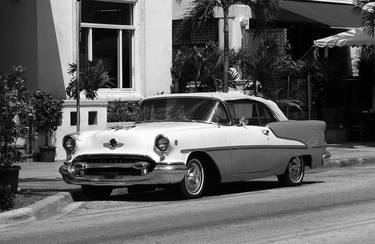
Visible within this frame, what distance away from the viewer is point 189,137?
1108 cm

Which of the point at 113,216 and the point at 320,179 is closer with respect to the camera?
the point at 113,216

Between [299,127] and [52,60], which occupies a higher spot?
[52,60]

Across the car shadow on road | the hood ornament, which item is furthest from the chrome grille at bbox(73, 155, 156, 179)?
the car shadow on road

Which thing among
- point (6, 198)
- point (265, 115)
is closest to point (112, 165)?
point (6, 198)

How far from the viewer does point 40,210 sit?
10.2 metres

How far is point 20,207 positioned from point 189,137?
9.09ft

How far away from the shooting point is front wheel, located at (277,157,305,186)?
1317cm

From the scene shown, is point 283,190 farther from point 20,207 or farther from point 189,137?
point 20,207

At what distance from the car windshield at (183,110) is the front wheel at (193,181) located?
90 cm

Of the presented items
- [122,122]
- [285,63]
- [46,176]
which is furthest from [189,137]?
[285,63]

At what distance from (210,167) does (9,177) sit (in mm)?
3178

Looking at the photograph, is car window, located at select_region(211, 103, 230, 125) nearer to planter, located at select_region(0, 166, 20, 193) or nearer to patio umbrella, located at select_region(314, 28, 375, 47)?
planter, located at select_region(0, 166, 20, 193)

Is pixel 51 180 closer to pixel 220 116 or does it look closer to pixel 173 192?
pixel 173 192

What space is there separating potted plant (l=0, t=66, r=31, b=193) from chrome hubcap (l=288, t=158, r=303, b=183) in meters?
5.03
